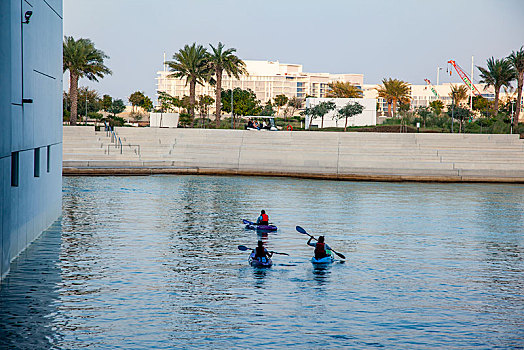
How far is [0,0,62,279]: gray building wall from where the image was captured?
17234 mm

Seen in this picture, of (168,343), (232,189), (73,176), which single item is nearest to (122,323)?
(168,343)

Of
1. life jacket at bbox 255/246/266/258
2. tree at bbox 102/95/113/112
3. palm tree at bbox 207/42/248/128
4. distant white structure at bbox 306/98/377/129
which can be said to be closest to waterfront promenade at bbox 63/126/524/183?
palm tree at bbox 207/42/248/128

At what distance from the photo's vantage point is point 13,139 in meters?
19.2

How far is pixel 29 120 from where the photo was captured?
21625 mm

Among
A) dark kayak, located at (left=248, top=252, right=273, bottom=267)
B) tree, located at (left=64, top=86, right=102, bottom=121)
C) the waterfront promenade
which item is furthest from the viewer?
tree, located at (left=64, top=86, right=102, bottom=121)

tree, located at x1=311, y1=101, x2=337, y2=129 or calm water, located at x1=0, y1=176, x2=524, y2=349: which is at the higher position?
tree, located at x1=311, y1=101, x2=337, y2=129

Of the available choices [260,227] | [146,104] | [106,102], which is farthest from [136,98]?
[260,227]

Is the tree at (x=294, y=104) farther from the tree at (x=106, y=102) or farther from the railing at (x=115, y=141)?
the railing at (x=115, y=141)

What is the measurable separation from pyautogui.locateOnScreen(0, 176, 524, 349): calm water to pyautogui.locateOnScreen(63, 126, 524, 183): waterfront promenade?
63.7 feet

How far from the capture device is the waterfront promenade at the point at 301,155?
55.5 metres

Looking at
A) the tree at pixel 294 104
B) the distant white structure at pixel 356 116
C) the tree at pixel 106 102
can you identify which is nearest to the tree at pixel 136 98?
the tree at pixel 106 102

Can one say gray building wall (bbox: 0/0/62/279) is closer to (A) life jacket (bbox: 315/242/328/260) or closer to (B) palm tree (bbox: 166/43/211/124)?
(A) life jacket (bbox: 315/242/328/260)

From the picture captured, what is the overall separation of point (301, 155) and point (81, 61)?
93.9 ft

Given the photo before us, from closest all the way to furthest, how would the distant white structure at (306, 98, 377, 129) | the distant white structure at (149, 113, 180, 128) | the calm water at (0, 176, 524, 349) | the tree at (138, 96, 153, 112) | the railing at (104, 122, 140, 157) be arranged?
the calm water at (0, 176, 524, 349) → the railing at (104, 122, 140, 157) → the distant white structure at (149, 113, 180, 128) → the distant white structure at (306, 98, 377, 129) → the tree at (138, 96, 153, 112)
